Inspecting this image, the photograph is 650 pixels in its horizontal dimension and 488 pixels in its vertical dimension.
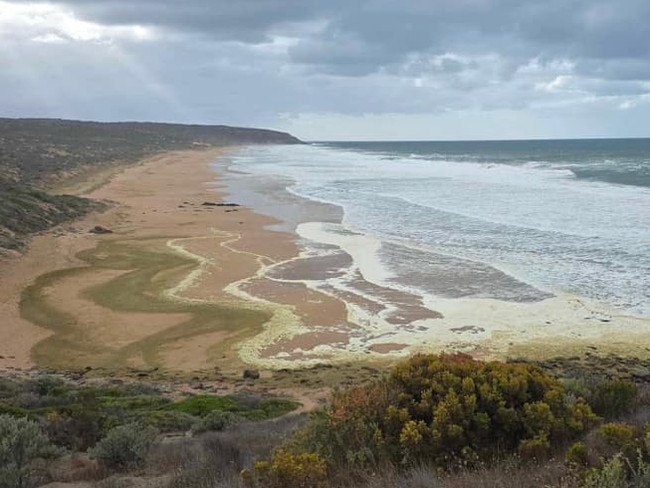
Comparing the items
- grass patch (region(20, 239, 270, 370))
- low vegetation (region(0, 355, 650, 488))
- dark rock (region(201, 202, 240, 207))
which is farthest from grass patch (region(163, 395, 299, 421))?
dark rock (region(201, 202, 240, 207))

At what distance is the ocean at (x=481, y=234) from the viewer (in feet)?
59.7

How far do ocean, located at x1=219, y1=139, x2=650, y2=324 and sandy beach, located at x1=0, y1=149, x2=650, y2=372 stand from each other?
858 millimetres

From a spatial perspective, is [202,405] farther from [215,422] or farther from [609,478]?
[609,478]

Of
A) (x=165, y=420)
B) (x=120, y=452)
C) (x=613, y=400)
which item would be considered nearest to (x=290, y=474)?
(x=120, y=452)

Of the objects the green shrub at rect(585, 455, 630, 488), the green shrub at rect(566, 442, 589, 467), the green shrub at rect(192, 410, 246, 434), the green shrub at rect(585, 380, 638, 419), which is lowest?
the green shrub at rect(192, 410, 246, 434)

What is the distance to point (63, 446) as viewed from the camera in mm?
7824

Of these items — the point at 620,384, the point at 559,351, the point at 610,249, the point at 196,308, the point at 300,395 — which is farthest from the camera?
the point at 610,249

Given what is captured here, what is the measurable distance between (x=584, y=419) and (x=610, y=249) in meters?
18.5

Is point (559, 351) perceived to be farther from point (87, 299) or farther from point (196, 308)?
point (87, 299)

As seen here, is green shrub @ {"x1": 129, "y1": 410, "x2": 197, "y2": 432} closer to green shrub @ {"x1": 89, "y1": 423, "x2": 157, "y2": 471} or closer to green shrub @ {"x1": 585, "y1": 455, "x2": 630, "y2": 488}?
green shrub @ {"x1": 89, "y1": 423, "x2": 157, "y2": 471}

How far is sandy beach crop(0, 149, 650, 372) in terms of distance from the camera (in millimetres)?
13555

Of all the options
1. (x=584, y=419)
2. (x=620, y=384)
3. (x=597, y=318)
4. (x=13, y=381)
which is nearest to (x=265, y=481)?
(x=584, y=419)

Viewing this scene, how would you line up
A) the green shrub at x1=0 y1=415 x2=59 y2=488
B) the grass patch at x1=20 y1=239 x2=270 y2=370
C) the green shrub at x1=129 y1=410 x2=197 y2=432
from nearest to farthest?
the green shrub at x1=0 y1=415 x2=59 y2=488 < the green shrub at x1=129 y1=410 x2=197 y2=432 < the grass patch at x1=20 y1=239 x2=270 y2=370

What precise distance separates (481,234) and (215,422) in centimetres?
1985
